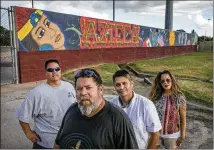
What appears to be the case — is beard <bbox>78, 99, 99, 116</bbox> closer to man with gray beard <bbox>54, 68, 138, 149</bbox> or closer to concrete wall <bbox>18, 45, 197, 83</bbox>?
man with gray beard <bbox>54, 68, 138, 149</bbox>

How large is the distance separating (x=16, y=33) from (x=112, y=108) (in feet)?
34.1

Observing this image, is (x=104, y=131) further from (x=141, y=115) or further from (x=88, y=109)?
(x=141, y=115)

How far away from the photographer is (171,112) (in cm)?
381

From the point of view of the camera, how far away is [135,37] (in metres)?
23.7

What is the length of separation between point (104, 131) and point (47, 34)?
11928 millimetres

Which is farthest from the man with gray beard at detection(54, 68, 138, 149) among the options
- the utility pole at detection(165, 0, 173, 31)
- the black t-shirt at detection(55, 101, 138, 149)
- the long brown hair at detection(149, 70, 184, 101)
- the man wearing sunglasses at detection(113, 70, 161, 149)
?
the utility pole at detection(165, 0, 173, 31)

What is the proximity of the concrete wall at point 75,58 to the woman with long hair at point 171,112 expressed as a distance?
29.8 ft

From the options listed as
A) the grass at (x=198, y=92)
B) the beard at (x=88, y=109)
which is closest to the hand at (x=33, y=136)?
the beard at (x=88, y=109)

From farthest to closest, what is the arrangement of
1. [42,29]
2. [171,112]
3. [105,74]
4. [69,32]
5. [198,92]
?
1. [69,32]
2. [105,74]
3. [42,29]
4. [198,92]
5. [171,112]

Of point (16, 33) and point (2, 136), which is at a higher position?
point (16, 33)

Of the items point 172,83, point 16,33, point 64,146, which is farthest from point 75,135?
point 16,33

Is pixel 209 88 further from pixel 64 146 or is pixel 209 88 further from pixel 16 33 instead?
pixel 64 146

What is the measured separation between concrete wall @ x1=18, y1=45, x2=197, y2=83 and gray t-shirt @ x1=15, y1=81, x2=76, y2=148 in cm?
886

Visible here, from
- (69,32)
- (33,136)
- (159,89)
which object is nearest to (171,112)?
(159,89)
